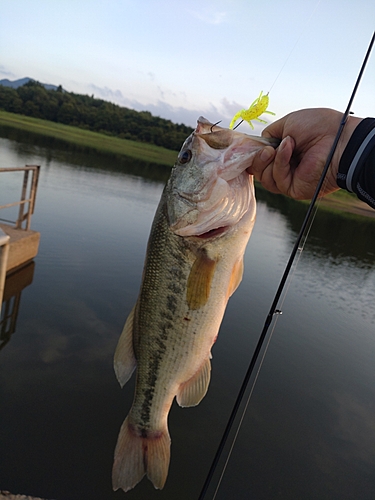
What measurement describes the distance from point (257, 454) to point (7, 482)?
3.16m

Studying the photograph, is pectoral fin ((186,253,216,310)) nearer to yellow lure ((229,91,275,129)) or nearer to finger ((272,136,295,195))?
finger ((272,136,295,195))

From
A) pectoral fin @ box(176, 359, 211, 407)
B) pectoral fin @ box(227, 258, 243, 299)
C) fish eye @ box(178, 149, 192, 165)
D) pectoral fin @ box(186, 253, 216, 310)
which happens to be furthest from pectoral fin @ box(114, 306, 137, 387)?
fish eye @ box(178, 149, 192, 165)

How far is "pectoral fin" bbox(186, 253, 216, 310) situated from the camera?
2.07 m

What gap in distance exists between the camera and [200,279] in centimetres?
207

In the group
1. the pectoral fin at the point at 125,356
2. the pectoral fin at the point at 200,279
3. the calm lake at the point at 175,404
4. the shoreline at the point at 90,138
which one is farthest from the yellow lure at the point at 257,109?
the shoreline at the point at 90,138

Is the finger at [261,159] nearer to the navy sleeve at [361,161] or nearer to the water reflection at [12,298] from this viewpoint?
the navy sleeve at [361,161]

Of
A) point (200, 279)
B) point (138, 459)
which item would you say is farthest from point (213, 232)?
point (138, 459)

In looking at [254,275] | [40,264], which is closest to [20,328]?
[40,264]

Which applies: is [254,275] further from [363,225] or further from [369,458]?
[363,225]

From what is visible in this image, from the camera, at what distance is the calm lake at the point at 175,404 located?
15.7 ft

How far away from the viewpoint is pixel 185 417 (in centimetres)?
580

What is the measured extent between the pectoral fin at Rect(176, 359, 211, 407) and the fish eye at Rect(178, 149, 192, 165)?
1.13 m

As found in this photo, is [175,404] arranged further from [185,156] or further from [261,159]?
[261,159]

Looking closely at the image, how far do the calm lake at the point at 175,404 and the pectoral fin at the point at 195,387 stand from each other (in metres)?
2.82
